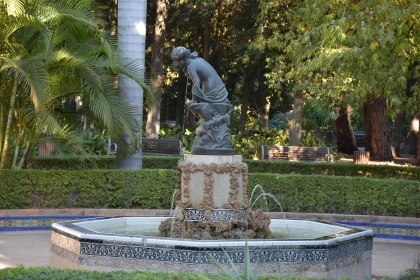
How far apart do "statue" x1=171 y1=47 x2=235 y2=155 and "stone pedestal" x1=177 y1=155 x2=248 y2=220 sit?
0.23 metres

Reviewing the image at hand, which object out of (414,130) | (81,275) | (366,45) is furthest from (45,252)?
(414,130)

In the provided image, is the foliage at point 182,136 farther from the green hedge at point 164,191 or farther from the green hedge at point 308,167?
the green hedge at point 164,191

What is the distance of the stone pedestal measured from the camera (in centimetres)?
954

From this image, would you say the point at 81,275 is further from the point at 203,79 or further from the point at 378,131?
the point at 378,131

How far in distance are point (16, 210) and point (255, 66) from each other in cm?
1470

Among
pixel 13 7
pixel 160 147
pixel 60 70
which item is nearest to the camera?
pixel 13 7

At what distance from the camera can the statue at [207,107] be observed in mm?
9797

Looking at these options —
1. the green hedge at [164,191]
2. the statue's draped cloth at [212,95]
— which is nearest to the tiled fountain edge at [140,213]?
the green hedge at [164,191]

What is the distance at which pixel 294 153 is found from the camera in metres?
21.4

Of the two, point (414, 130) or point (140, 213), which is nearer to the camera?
point (140, 213)

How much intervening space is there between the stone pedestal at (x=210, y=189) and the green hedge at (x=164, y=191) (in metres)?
4.45

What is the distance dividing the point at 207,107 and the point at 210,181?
3.30 ft

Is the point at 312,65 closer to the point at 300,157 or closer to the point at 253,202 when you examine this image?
the point at 253,202

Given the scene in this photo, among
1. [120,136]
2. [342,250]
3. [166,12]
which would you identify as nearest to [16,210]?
[120,136]
